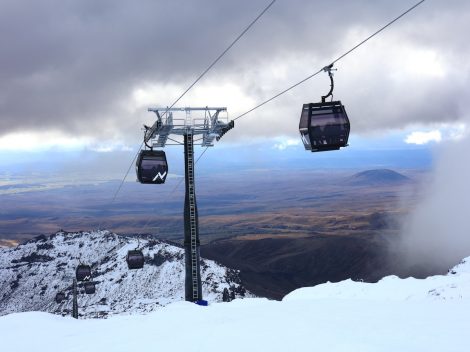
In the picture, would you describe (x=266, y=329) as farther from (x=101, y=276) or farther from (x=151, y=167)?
(x=101, y=276)

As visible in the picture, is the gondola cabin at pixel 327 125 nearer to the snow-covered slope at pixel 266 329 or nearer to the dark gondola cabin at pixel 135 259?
the snow-covered slope at pixel 266 329

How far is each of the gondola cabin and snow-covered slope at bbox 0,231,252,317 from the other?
84.6 m

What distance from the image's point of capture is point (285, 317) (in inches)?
512

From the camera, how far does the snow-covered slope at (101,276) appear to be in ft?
363

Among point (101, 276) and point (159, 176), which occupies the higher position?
point (159, 176)

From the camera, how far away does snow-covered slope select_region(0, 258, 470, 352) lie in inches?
393

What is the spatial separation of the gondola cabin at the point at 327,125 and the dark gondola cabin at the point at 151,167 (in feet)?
36.7

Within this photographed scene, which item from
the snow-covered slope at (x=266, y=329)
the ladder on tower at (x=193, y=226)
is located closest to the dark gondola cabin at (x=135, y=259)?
the ladder on tower at (x=193, y=226)

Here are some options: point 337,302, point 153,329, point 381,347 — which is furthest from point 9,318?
point 381,347

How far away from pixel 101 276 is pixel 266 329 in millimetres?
126389

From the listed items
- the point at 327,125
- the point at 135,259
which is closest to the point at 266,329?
the point at 327,125

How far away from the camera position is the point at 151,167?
75.4ft


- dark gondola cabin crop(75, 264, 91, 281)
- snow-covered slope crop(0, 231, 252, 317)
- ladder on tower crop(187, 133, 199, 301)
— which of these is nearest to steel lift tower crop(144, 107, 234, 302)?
ladder on tower crop(187, 133, 199, 301)

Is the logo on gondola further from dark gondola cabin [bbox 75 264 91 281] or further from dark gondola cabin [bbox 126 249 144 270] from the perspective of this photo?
dark gondola cabin [bbox 75 264 91 281]
